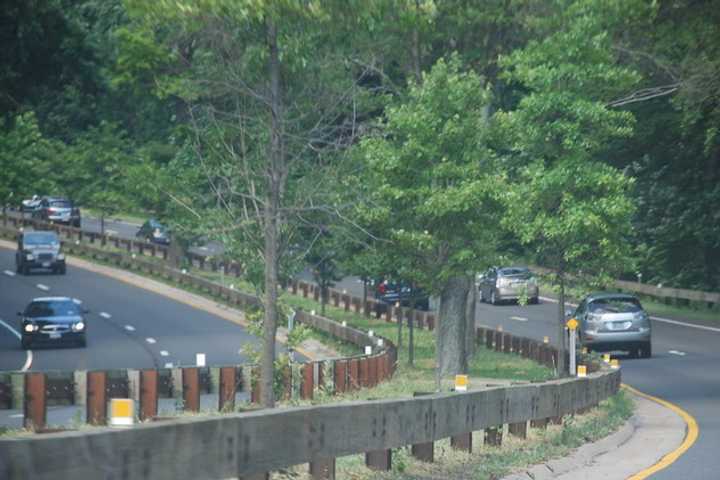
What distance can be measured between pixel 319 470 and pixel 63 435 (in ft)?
16.4

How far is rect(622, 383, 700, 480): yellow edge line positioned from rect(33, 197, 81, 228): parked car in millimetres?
66749

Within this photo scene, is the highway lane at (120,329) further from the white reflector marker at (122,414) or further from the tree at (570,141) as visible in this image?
the white reflector marker at (122,414)

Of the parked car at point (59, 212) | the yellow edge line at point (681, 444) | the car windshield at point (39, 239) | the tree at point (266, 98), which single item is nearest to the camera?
the yellow edge line at point (681, 444)

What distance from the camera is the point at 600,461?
19.6m

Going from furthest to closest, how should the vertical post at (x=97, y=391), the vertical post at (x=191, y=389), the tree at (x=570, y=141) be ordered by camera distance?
the tree at (x=570, y=141) → the vertical post at (x=191, y=389) → the vertical post at (x=97, y=391)

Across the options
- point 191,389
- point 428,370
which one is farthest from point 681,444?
point 428,370

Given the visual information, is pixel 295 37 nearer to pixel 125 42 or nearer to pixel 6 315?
pixel 125 42

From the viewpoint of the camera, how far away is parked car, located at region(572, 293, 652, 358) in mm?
41875

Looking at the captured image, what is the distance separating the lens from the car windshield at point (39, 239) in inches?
2815

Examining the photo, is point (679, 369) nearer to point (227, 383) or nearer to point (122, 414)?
point (227, 383)

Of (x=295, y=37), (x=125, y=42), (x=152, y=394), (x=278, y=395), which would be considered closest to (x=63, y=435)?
(x=295, y=37)

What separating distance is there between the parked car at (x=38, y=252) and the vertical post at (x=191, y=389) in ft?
131

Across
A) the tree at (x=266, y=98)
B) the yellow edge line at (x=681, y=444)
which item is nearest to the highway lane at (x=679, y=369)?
the yellow edge line at (x=681, y=444)

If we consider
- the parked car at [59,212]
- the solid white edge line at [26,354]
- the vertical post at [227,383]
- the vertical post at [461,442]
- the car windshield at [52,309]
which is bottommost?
the solid white edge line at [26,354]
